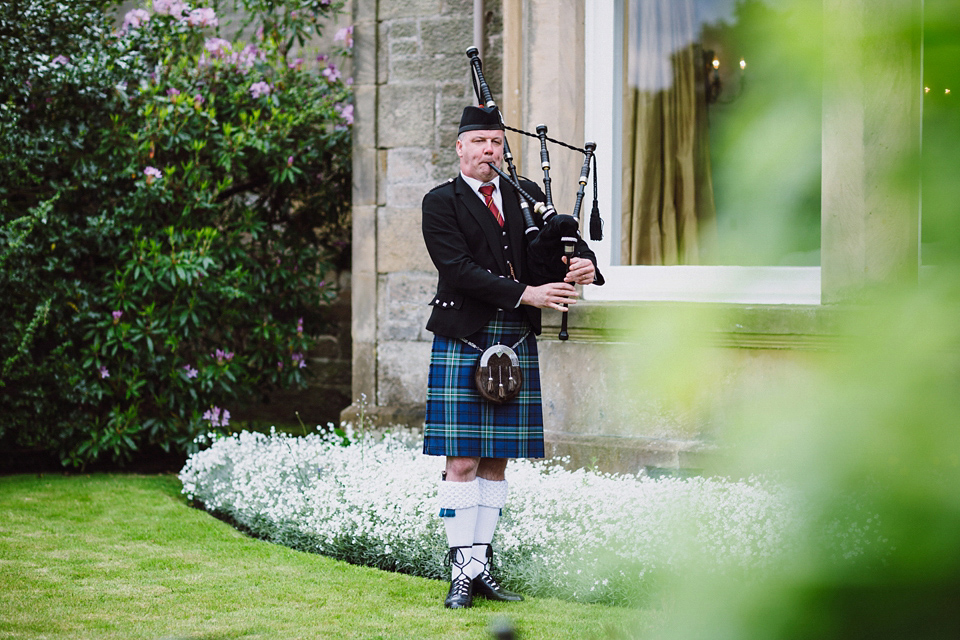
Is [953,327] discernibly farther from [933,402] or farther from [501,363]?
[501,363]

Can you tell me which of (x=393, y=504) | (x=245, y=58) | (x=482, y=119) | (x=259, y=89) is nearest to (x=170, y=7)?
(x=245, y=58)

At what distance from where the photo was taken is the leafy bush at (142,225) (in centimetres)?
539

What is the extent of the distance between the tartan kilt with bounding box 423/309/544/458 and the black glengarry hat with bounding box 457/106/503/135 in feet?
2.03

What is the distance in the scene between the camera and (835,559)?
0.45 meters

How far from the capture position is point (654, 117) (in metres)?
4.88

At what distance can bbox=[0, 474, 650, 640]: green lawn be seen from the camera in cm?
310

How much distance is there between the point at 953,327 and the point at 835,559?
0.38 ft

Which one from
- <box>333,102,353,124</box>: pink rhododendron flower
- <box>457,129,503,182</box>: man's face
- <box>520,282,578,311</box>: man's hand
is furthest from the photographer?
<box>333,102,353,124</box>: pink rhododendron flower

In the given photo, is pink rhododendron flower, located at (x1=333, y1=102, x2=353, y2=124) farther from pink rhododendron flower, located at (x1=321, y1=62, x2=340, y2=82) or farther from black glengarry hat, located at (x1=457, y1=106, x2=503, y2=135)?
black glengarry hat, located at (x1=457, y1=106, x2=503, y2=135)

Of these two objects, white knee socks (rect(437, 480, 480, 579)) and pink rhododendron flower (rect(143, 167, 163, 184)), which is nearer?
white knee socks (rect(437, 480, 480, 579))

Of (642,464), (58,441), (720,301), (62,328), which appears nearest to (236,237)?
(62,328)

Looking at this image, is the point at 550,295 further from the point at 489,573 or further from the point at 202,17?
the point at 202,17

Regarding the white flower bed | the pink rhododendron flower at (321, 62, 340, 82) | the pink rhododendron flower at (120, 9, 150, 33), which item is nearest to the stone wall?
the white flower bed

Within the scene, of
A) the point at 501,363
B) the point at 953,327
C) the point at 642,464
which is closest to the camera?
the point at 953,327
